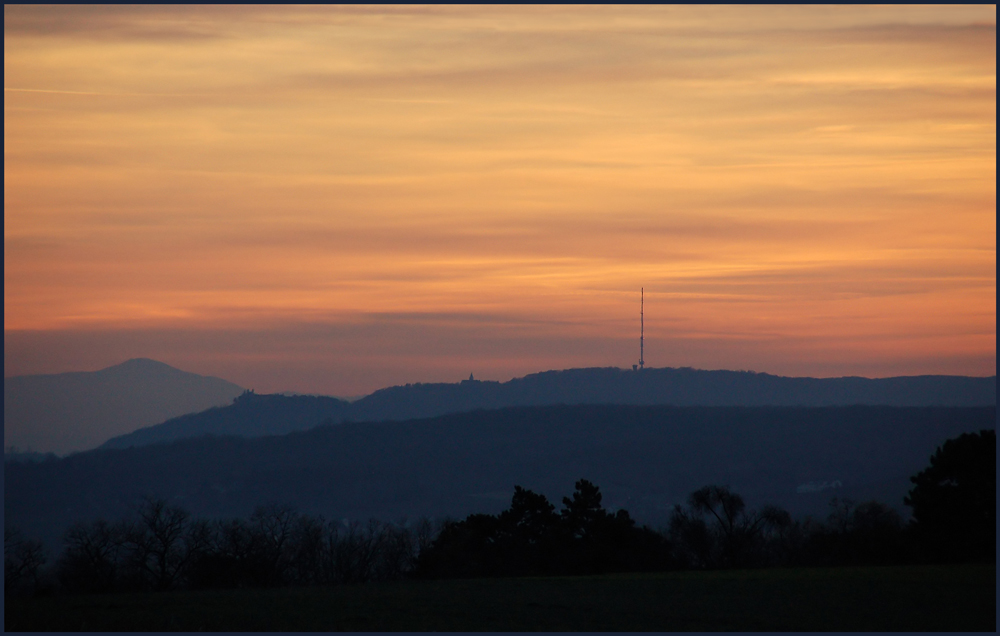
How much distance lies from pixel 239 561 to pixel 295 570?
16454 mm

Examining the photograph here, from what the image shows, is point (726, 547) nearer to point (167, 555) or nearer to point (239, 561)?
point (239, 561)

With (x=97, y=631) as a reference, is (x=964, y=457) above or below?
above

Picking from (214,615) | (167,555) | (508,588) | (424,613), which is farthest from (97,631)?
(167,555)

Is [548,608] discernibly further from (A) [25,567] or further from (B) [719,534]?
(A) [25,567]

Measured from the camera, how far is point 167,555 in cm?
8338

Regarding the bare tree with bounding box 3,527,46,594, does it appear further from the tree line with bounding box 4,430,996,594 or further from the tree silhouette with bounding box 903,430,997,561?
the tree silhouette with bounding box 903,430,997,561

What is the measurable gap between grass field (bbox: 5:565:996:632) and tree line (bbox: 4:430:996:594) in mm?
19292

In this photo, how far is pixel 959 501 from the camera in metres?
72.2

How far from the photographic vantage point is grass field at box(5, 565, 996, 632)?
36781mm

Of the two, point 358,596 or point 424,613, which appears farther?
point 358,596

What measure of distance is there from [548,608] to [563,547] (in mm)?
42805

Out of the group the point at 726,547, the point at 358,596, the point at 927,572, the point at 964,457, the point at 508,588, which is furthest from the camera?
the point at 726,547

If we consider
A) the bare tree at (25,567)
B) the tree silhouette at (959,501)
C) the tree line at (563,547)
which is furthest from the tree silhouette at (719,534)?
the bare tree at (25,567)

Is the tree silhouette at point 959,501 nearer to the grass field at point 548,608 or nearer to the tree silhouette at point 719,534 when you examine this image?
the tree silhouette at point 719,534
